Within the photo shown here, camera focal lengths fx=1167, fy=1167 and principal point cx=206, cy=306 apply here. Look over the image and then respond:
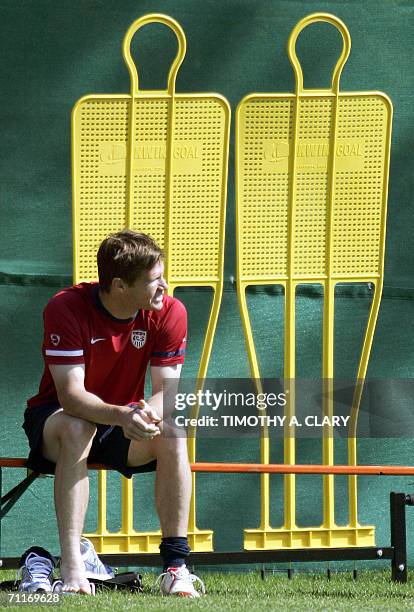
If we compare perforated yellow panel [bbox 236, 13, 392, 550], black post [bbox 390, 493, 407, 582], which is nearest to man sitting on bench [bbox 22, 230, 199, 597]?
perforated yellow panel [bbox 236, 13, 392, 550]

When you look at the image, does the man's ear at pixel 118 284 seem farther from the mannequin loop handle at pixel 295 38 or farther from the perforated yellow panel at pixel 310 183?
the mannequin loop handle at pixel 295 38

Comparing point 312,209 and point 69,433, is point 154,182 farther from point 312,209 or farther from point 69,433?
point 69,433

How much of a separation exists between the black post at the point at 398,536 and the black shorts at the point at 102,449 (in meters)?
0.87

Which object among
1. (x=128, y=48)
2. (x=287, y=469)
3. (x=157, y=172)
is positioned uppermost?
(x=128, y=48)

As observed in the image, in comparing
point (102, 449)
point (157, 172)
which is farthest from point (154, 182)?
point (102, 449)

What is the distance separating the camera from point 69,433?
332 cm

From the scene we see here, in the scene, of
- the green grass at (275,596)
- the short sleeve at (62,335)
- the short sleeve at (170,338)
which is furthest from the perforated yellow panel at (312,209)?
the short sleeve at (62,335)

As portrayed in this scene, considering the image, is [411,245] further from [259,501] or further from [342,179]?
[259,501]

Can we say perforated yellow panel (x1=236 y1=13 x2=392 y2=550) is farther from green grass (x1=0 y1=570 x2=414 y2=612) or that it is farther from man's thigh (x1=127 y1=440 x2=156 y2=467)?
man's thigh (x1=127 y1=440 x2=156 y2=467)

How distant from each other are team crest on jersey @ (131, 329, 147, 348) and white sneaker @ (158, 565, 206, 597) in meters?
0.67

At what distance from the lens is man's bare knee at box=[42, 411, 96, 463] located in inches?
130

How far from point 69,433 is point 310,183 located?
1.32 metres

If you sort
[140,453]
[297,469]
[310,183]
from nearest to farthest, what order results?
[140,453]
[297,469]
[310,183]

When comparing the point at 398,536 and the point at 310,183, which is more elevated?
the point at 310,183
